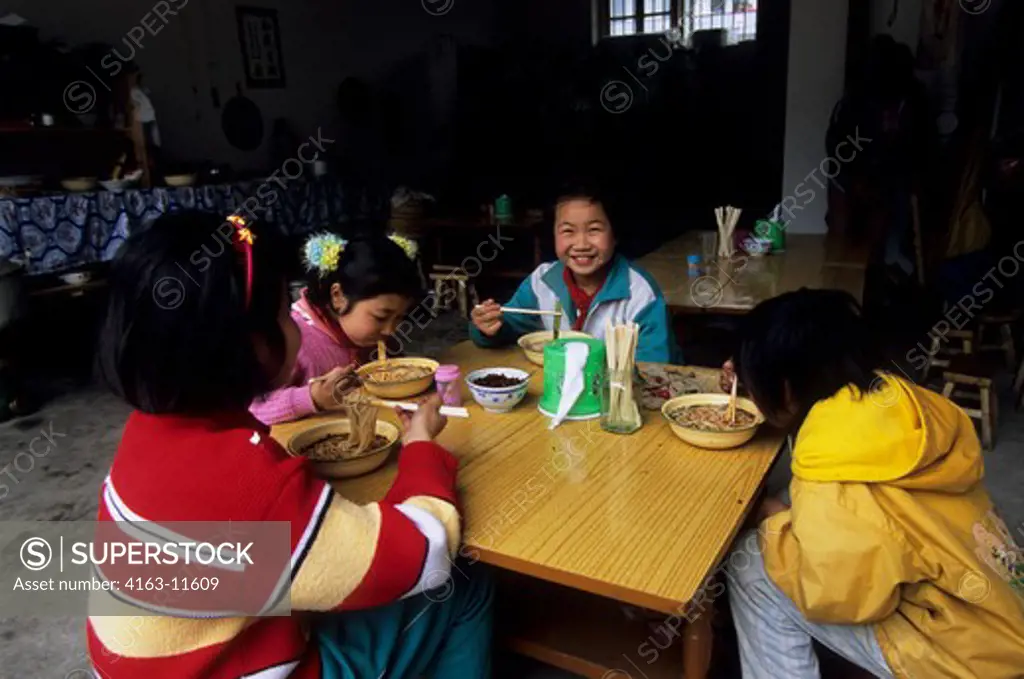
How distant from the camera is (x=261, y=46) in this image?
250 inches

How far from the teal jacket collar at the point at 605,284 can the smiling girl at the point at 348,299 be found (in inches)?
19.9

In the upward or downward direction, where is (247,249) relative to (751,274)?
upward

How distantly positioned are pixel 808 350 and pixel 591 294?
1056 mm

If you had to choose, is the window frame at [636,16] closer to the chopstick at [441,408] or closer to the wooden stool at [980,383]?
the wooden stool at [980,383]

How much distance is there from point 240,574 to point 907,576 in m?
0.98

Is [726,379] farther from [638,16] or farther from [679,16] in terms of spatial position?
[638,16]

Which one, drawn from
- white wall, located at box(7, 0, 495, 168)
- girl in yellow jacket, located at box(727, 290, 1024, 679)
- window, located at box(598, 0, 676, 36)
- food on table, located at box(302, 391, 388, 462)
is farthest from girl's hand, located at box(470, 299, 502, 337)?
window, located at box(598, 0, 676, 36)

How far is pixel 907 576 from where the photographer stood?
1.12m

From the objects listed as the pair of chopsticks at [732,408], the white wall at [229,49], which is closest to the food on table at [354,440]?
the pair of chopsticks at [732,408]

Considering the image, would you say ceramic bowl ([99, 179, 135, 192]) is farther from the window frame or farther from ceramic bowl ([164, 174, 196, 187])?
the window frame

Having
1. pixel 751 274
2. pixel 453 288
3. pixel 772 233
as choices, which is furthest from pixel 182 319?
pixel 453 288

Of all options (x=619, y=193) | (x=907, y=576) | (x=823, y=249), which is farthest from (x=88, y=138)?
(x=907, y=576)

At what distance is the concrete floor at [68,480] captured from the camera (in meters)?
2.12

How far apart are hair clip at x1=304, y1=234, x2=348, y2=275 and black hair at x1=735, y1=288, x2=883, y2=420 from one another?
3.61 feet
